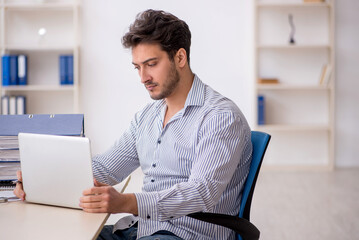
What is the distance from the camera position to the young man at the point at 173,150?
1564 mm

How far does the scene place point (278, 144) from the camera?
5.75 meters

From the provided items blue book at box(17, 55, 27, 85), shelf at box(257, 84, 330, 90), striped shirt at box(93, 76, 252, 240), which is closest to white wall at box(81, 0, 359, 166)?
shelf at box(257, 84, 330, 90)

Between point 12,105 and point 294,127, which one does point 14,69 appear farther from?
point 294,127

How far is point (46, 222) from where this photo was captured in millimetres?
1438

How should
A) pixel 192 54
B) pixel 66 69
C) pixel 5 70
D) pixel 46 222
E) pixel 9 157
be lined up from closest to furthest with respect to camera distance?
pixel 46 222, pixel 9 157, pixel 5 70, pixel 66 69, pixel 192 54

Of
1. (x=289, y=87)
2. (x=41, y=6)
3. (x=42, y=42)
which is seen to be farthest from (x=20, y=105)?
(x=289, y=87)

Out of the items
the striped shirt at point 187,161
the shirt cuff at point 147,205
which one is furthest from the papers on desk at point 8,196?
the shirt cuff at point 147,205

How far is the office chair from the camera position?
5.37 ft

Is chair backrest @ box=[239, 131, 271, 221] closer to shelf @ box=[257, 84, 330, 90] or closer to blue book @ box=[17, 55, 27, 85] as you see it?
shelf @ box=[257, 84, 330, 90]

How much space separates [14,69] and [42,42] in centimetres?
45

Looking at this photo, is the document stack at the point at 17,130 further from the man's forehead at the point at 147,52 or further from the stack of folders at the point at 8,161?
the man's forehead at the point at 147,52

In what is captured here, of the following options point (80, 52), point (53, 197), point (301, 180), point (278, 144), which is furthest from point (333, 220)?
Result: point (80, 52)

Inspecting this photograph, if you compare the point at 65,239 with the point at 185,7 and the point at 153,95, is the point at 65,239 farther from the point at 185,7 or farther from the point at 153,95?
the point at 185,7

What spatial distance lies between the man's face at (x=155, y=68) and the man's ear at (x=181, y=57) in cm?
3
